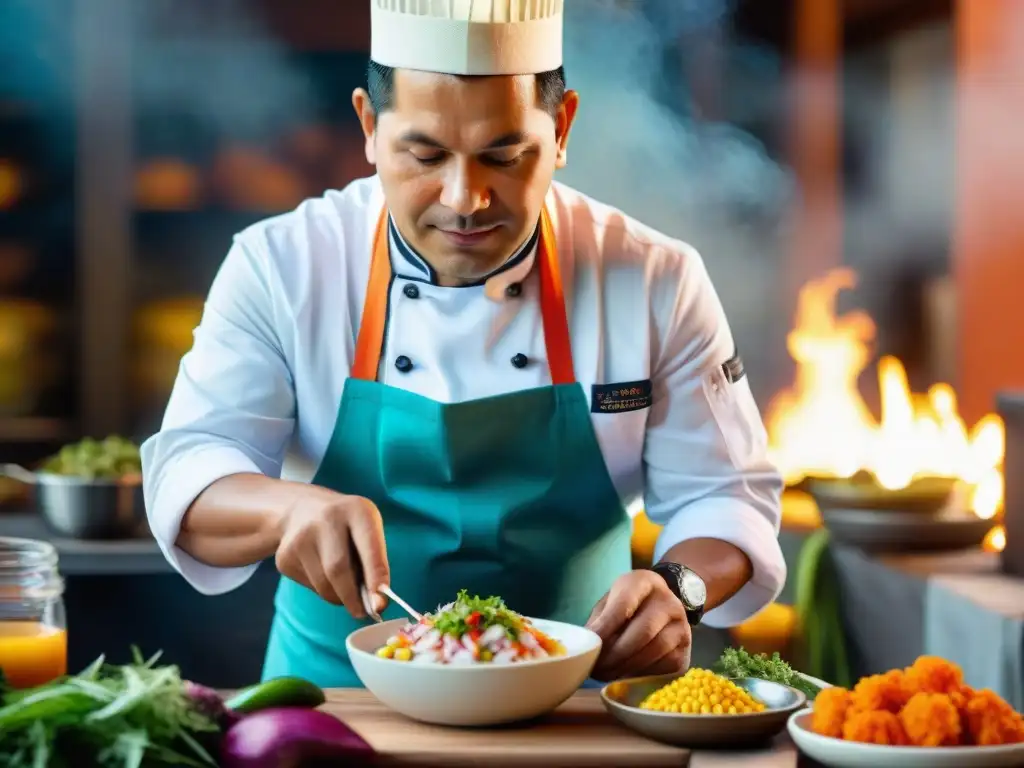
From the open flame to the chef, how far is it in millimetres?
1581

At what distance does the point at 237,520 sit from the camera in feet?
6.17

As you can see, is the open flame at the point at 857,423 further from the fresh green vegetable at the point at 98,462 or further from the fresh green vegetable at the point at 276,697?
the fresh green vegetable at the point at 276,697

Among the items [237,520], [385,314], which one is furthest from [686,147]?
[237,520]

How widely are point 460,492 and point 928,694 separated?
84 cm

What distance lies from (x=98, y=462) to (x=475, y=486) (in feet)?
5.10

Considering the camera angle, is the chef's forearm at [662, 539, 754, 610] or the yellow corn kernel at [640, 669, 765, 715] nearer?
the yellow corn kernel at [640, 669, 765, 715]

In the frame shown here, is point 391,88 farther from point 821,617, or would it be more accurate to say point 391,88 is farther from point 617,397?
point 821,617

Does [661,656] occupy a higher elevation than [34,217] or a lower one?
lower

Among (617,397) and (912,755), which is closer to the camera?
(912,755)

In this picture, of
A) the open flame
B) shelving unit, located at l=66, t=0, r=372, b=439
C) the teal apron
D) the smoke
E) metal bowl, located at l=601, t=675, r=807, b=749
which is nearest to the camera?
metal bowl, located at l=601, t=675, r=807, b=749

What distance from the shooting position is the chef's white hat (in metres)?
1.86

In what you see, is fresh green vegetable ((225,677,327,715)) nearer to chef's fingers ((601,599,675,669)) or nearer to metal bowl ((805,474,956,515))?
chef's fingers ((601,599,675,669))

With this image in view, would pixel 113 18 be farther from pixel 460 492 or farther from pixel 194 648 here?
pixel 460 492

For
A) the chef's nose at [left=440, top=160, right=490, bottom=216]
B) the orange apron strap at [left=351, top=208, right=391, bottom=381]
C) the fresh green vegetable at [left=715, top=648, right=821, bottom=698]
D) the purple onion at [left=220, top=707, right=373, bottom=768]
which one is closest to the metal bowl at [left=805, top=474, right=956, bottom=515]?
the orange apron strap at [left=351, top=208, right=391, bottom=381]
